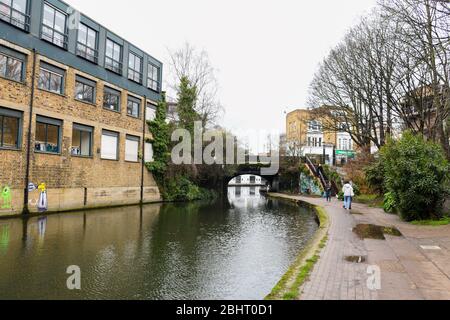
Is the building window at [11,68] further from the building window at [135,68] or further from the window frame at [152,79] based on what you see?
the window frame at [152,79]

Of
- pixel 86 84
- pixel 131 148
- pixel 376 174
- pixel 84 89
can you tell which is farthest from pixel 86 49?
pixel 376 174

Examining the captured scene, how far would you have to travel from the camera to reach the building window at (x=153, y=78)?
28.1 meters

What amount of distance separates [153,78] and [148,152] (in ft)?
19.7

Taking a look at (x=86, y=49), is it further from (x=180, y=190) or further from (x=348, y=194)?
(x=348, y=194)

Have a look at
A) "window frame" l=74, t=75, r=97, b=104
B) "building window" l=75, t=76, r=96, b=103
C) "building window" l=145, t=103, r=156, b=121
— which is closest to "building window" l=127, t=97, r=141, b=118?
"building window" l=145, t=103, r=156, b=121

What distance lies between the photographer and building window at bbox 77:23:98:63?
20.7 metres

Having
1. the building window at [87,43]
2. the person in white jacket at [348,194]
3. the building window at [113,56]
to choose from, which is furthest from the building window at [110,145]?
the person in white jacket at [348,194]

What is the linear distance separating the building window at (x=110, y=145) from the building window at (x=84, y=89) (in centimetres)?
236

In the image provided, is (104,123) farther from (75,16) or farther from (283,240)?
(283,240)

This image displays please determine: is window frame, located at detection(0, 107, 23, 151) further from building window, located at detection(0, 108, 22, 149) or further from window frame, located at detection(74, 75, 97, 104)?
window frame, located at detection(74, 75, 97, 104)

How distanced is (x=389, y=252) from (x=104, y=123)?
62.0 feet

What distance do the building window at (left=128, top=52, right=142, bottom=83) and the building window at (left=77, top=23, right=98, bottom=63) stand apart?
3738 millimetres

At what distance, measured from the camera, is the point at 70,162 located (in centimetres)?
1973

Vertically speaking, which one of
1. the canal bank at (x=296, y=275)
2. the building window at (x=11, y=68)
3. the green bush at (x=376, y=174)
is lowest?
the canal bank at (x=296, y=275)
